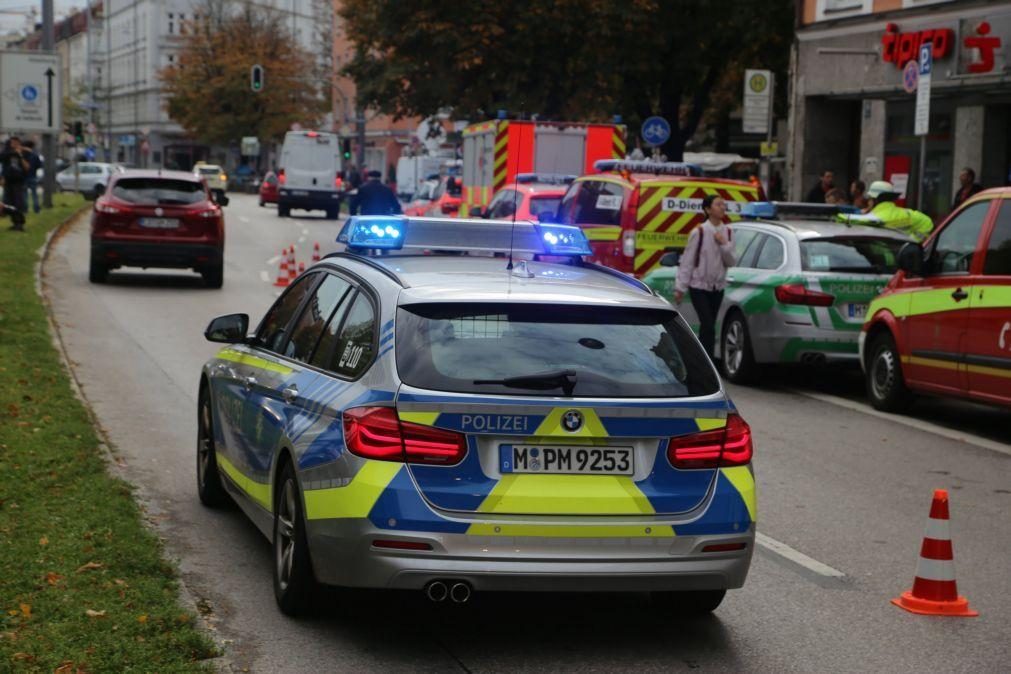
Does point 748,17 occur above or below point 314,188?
above

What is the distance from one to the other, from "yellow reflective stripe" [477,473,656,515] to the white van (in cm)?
4924

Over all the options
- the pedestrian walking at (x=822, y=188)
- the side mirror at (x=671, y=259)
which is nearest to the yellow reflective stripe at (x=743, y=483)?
the side mirror at (x=671, y=259)

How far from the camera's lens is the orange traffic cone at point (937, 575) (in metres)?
7.12

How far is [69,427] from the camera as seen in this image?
1077cm

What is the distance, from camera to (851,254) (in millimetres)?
15586

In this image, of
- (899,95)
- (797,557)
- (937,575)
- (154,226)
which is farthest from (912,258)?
(899,95)

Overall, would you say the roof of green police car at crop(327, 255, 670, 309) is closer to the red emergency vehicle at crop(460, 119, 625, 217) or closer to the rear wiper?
the rear wiper

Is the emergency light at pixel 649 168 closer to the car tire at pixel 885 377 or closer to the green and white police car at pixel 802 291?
the green and white police car at pixel 802 291

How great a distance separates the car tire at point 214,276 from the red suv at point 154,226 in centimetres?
3

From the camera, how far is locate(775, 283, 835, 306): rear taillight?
50.1 ft

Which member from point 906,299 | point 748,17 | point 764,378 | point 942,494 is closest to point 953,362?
point 906,299

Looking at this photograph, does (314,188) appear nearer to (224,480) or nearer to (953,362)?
(953,362)

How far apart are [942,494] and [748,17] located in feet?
110

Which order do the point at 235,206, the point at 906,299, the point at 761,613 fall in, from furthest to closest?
the point at 235,206, the point at 906,299, the point at 761,613
